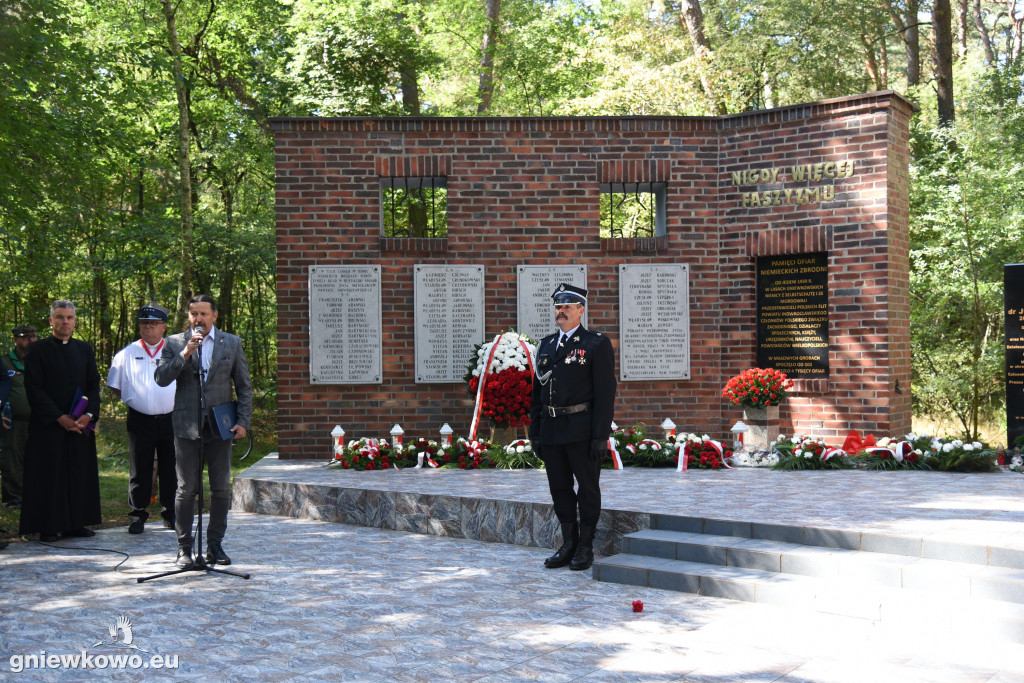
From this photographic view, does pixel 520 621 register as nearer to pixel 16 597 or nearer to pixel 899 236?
pixel 16 597

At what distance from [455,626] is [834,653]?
182cm

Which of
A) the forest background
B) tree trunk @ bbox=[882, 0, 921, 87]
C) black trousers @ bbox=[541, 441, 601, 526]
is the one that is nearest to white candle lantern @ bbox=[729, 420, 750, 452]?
black trousers @ bbox=[541, 441, 601, 526]

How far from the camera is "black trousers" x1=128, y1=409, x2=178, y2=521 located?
735 cm

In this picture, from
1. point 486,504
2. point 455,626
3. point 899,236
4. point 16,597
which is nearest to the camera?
point 455,626

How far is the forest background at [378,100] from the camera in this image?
40.9ft

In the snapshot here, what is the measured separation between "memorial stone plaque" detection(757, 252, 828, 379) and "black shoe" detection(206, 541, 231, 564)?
661cm

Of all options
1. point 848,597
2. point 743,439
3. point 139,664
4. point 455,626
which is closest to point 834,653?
point 848,597

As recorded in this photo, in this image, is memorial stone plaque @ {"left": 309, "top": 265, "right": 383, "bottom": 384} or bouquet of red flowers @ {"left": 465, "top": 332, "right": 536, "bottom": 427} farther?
memorial stone plaque @ {"left": 309, "top": 265, "right": 383, "bottom": 384}

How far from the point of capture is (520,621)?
4.71 metres

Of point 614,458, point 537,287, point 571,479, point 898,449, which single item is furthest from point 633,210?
point 571,479

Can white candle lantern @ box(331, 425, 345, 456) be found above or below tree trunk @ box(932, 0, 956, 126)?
below

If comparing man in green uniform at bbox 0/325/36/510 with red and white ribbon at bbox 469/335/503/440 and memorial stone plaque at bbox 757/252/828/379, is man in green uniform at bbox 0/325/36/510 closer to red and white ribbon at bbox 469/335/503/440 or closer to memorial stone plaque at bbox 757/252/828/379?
red and white ribbon at bbox 469/335/503/440

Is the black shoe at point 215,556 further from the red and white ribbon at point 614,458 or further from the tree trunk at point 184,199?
the tree trunk at point 184,199

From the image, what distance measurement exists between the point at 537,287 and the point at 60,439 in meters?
5.27
